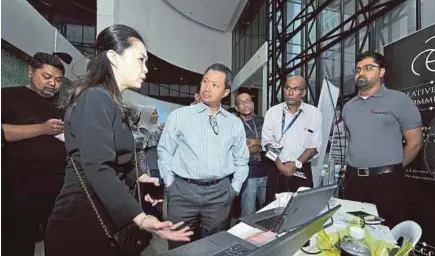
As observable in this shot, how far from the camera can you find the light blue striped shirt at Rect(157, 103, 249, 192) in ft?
6.19

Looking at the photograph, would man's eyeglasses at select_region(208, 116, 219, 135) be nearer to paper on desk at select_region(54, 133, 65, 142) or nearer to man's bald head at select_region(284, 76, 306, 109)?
paper on desk at select_region(54, 133, 65, 142)

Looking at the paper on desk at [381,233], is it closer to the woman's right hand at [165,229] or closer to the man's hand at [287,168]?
the woman's right hand at [165,229]

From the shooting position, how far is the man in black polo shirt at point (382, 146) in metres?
2.19

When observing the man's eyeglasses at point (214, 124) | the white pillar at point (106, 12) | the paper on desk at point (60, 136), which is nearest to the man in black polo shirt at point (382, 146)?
the man's eyeglasses at point (214, 124)

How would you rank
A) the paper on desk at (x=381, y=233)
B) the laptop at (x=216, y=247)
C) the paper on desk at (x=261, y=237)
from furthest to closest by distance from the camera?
the paper on desk at (x=381, y=233)
the paper on desk at (x=261, y=237)
the laptop at (x=216, y=247)

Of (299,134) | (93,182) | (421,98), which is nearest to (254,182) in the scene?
(299,134)

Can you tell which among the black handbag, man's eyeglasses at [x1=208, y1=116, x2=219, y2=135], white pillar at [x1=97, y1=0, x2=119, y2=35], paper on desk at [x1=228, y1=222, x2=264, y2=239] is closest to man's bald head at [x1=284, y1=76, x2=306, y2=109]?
man's eyeglasses at [x1=208, y1=116, x2=219, y2=135]

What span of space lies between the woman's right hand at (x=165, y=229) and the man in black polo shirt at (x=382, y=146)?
72.6 inches

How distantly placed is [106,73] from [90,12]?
4.87 m

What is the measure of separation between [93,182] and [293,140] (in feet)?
6.79

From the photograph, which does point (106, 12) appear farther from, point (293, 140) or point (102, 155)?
point (102, 155)

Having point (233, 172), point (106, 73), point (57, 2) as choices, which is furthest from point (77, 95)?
point (57, 2)

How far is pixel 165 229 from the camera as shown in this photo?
0.84 meters

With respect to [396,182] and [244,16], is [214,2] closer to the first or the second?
[244,16]
